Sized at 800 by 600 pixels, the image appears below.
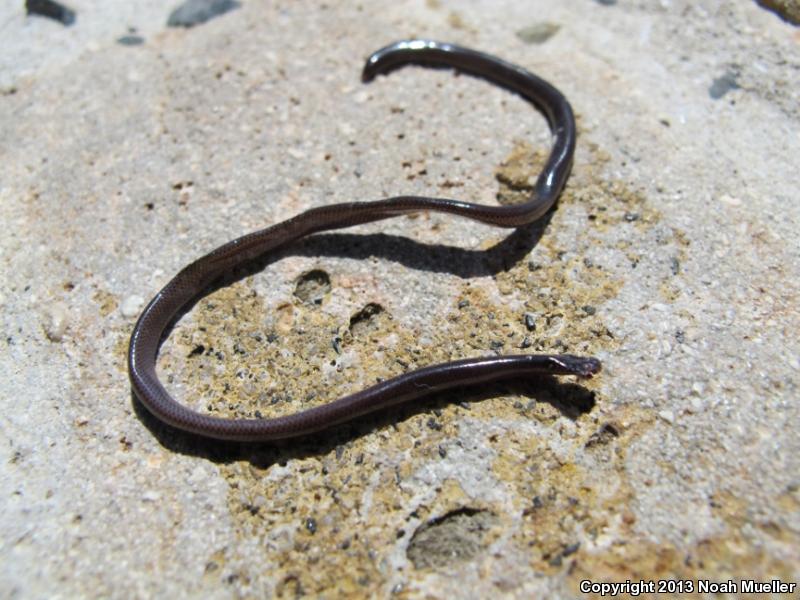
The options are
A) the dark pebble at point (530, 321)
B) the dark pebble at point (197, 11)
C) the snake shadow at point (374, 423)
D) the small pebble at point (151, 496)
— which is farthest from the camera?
the dark pebble at point (197, 11)

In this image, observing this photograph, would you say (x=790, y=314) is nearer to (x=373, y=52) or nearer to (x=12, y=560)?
(x=373, y=52)

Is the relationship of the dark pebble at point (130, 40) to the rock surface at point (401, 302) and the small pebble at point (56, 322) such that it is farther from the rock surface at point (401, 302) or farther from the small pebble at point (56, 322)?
the small pebble at point (56, 322)

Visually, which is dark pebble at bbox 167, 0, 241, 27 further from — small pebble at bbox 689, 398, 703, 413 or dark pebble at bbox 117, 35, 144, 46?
small pebble at bbox 689, 398, 703, 413

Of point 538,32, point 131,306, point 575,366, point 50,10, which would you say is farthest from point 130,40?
point 575,366

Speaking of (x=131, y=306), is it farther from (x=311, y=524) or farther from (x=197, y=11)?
(x=197, y=11)

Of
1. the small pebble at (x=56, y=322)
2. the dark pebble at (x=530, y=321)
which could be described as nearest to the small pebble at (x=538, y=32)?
the dark pebble at (x=530, y=321)

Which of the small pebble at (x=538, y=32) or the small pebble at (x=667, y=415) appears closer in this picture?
the small pebble at (x=667, y=415)

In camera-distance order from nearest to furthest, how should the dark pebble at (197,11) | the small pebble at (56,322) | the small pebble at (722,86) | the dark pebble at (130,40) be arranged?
the small pebble at (56,322)
the small pebble at (722,86)
the dark pebble at (130,40)
the dark pebble at (197,11)
